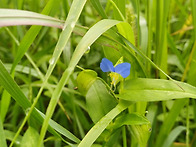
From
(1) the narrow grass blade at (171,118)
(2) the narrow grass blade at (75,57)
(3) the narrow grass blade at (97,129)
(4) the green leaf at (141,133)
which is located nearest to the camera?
(2) the narrow grass blade at (75,57)

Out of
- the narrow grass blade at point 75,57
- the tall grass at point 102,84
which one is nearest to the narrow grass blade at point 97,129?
the tall grass at point 102,84

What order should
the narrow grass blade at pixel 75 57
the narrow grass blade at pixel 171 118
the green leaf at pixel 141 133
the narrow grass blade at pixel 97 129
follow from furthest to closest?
the narrow grass blade at pixel 171 118, the green leaf at pixel 141 133, the narrow grass blade at pixel 97 129, the narrow grass blade at pixel 75 57

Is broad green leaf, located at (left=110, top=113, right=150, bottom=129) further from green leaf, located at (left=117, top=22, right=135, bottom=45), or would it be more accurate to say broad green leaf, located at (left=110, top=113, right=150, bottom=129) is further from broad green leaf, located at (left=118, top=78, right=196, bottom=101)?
green leaf, located at (left=117, top=22, right=135, bottom=45)

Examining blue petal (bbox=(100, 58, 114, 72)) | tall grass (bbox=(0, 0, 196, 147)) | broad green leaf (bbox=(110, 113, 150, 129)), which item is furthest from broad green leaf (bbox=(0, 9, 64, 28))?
broad green leaf (bbox=(110, 113, 150, 129))

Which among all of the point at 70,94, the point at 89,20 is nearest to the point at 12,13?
the point at 70,94

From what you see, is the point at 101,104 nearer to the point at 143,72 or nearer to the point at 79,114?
the point at 143,72

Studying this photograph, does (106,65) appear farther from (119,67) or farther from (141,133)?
(141,133)

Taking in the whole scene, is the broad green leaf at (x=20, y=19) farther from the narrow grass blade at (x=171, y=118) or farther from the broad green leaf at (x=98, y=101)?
the narrow grass blade at (x=171, y=118)

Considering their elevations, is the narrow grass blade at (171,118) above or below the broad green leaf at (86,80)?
below
